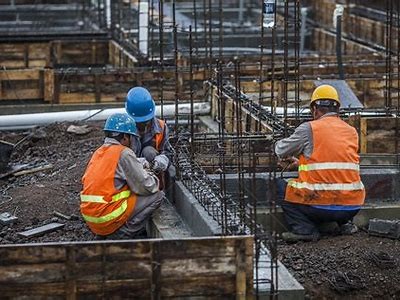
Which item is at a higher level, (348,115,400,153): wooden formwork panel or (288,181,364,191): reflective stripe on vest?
(348,115,400,153): wooden formwork panel

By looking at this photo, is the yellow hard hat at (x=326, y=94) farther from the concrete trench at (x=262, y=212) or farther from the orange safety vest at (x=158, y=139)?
the orange safety vest at (x=158, y=139)

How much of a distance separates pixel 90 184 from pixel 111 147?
1.21ft

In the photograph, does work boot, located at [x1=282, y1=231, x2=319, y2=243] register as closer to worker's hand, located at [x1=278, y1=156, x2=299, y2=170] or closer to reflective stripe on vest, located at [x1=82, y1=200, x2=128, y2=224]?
worker's hand, located at [x1=278, y1=156, x2=299, y2=170]

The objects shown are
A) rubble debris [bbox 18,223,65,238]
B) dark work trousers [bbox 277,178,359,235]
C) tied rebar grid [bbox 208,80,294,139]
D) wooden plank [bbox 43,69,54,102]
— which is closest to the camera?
rubble debris [bbox 18,223,65,238]

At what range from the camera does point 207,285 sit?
7242mm

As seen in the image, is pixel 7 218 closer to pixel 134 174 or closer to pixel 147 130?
pixel 147 130

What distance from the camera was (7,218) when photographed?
998 centimetres

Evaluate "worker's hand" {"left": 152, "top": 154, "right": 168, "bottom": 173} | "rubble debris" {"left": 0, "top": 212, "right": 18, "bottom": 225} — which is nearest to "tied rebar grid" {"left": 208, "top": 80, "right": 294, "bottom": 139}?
"worker's hand" {"left": 152, "top": 154, "right": 168, "bottom": 173}

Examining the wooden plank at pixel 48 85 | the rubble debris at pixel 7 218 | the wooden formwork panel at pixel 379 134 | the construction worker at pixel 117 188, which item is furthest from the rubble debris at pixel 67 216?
the wooden plank at pixel 48 85

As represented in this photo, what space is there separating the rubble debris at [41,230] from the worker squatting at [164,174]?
29.1 inches

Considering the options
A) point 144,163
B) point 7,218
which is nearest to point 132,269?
point 144,163

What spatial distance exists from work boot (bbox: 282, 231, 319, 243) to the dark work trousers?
3cm

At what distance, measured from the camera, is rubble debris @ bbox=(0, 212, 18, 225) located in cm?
990

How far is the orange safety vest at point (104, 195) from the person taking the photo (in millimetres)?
8727
